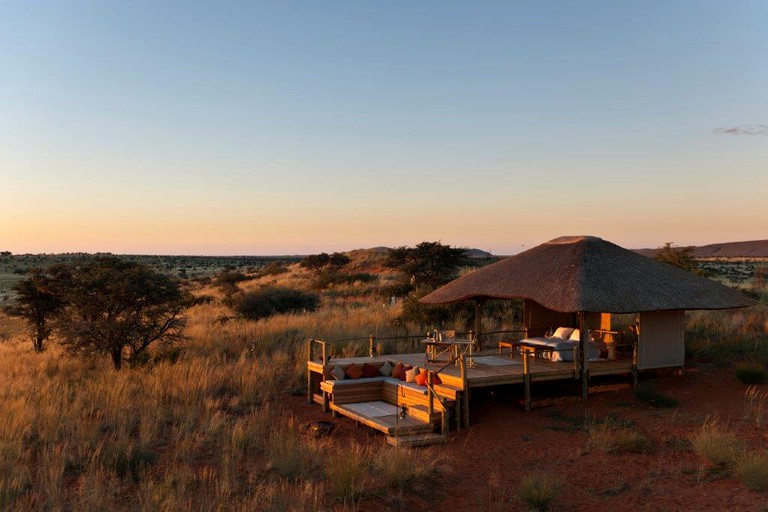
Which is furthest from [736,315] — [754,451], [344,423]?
[344,423]

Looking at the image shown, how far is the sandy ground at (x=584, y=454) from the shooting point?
716 centimetres

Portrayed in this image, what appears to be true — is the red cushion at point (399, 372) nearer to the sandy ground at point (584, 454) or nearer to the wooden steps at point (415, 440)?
the sandy ground at point (584, 454)

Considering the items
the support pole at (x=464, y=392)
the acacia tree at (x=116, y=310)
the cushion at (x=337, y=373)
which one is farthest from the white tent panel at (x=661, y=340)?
the acacia tree at (x=116, y=310)

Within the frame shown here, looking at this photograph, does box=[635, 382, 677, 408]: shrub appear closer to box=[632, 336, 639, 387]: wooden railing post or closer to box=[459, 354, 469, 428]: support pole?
box=[632, 336, 639, 387]: wooden railing post

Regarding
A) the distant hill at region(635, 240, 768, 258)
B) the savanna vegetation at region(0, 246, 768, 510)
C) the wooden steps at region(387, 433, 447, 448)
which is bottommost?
the wooden steps at region(387, 433, 447, 448)

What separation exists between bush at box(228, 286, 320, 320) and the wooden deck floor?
39.2ft

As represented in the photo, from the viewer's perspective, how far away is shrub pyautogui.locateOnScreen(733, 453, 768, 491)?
23.0ft

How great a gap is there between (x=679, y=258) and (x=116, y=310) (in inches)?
799

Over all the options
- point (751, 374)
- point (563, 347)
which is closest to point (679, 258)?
point (751, 374)

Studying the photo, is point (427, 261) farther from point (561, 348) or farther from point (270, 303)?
point (561, 348)

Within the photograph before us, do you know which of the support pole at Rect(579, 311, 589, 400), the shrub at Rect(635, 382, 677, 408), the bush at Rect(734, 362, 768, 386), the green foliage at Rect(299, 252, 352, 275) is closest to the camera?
the shrub at Rect(635, 382, 677, 408)

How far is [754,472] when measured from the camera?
7.08m

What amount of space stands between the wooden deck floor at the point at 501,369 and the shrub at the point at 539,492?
3.23 metres

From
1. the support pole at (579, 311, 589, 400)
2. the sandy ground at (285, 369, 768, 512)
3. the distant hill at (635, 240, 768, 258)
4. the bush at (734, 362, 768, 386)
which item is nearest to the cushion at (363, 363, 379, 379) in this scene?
the sandy ground at (285, 369, 768, 512)
